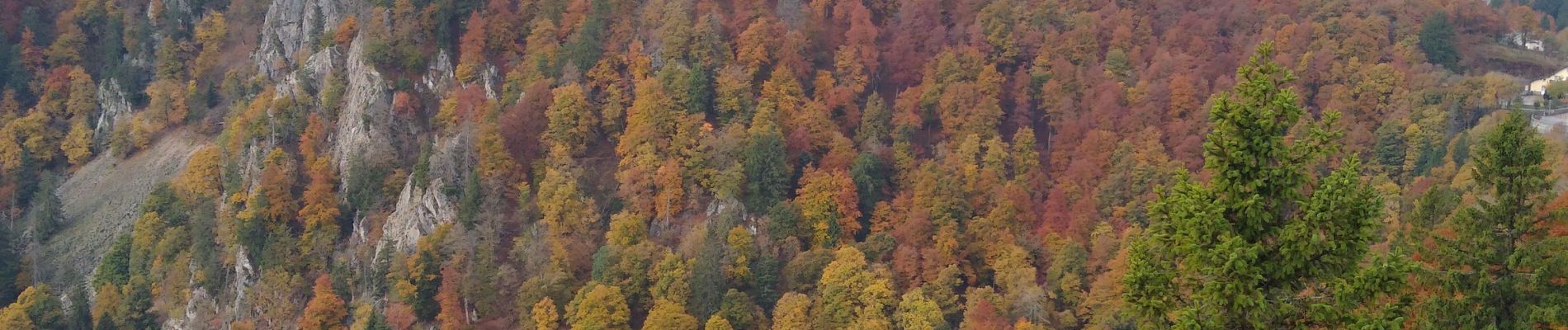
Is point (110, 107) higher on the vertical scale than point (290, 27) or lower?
lower

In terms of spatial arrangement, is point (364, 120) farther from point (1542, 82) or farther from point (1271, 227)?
point (1271, 227)

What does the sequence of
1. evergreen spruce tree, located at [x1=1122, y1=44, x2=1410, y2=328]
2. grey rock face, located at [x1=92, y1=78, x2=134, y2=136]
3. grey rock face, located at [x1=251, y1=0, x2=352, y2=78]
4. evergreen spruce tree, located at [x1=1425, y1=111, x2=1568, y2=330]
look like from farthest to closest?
1. grey rock face, located at [x1=92, y1=78, x2=134, y2=136]
2. grey rock face, located at [x1=251, y1=0, x2=352, y2=78]
3. evergreen spruce tree, located at [x1=1425, y1=111, x2=1568, y2=330]
4. evergreen spruce tree, located at [x1=1122, y1=44, x2=1410, y2=328]

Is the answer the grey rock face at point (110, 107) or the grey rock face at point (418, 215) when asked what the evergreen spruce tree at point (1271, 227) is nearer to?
the grey rock face at point (418, 215)

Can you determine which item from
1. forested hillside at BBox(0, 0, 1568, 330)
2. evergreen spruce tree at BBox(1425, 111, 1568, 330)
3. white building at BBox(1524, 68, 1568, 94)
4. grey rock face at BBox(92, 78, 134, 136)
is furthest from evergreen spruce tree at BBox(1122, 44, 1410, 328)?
grey rock face at BBox(92, 78, 134, 136)

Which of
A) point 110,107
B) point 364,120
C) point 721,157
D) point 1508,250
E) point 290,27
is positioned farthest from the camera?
point 110,107

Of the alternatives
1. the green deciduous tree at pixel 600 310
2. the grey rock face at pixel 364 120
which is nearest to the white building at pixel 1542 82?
the green deciduous tree at pixel 600 310

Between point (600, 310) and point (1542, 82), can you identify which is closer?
point (600, 310)

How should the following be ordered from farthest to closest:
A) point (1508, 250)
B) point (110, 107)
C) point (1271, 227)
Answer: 1. point (110, 107)
2. point (1508, 250)
3. point (1271, 227)

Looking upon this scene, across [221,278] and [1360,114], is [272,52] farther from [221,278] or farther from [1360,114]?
[1360,114]

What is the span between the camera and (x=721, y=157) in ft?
256

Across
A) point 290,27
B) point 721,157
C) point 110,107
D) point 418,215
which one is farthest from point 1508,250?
point 110,107

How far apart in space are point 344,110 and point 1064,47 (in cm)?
4430

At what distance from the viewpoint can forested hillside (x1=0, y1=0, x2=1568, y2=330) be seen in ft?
237

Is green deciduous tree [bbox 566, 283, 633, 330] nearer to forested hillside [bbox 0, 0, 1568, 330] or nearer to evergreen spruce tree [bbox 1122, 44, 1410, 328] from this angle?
forested hillside [bbox 0, 0, 1568, 330]
